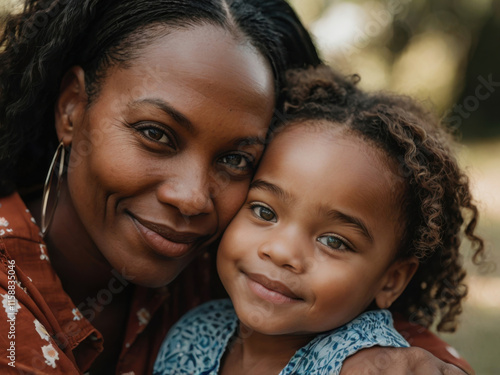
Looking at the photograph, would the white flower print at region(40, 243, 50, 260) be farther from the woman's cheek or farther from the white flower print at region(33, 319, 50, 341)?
the woman's cheek

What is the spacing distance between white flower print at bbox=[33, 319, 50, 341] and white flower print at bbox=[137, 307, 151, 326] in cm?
63

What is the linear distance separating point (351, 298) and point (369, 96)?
87 centimetres

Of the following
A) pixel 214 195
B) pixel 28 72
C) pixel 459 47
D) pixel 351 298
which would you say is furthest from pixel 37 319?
pixel 459 47

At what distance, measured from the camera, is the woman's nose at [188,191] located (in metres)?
1.96

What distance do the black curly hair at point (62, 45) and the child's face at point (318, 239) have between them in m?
0.46

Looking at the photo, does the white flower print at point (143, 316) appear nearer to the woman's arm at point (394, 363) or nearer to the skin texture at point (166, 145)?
the skin texture at point (166, 145)

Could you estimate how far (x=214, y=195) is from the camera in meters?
2.11

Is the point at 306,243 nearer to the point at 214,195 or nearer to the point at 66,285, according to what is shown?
the point at 214,195

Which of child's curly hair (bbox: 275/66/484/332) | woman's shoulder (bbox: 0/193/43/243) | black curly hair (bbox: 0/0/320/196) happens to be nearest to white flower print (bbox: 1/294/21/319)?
woman's shoulder (bbox: 0/193/43/243)

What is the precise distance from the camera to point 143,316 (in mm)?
2494

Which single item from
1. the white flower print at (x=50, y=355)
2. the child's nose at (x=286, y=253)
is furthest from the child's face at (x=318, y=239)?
the white flower print at (x=50, y=355)

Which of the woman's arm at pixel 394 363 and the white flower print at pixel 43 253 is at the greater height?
the woman's arm at pixel 394 363

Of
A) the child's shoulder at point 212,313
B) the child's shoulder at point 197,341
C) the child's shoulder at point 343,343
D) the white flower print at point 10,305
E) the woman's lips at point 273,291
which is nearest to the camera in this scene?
the white flower print at point 10,305

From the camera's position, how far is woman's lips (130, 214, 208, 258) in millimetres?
2059
